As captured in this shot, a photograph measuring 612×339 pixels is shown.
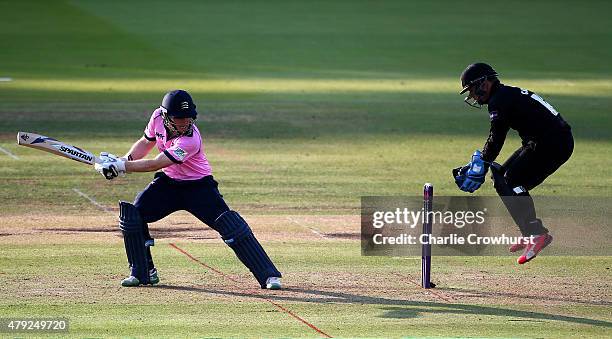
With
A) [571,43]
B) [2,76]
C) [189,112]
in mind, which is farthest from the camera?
[571,43]

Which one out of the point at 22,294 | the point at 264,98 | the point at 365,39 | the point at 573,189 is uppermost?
the point at 365,39

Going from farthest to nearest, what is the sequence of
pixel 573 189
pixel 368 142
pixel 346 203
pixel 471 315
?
pixel 368 142 → pixel 573 189 → pixel 346 203 → pixel 471 315

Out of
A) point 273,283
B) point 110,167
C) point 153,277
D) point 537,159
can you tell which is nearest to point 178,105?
point 110,167

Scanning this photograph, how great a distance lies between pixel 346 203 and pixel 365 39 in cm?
2754

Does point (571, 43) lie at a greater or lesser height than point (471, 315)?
greater

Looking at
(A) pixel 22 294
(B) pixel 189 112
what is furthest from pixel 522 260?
(A) pixel 22 294

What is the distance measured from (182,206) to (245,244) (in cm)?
74

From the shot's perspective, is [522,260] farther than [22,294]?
Yes

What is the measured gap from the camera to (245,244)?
12188 mm

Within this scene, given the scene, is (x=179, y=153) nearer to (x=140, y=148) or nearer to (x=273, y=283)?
(x=140, y=148)

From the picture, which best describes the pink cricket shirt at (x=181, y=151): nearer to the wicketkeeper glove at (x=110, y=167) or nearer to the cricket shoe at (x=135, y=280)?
the wicketkeeper glove at (x=110, y=167)

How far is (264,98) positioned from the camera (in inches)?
1187

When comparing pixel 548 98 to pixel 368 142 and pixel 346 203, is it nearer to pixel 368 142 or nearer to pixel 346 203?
pixel 368 142

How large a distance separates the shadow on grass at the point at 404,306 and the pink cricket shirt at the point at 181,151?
3.72 ft
